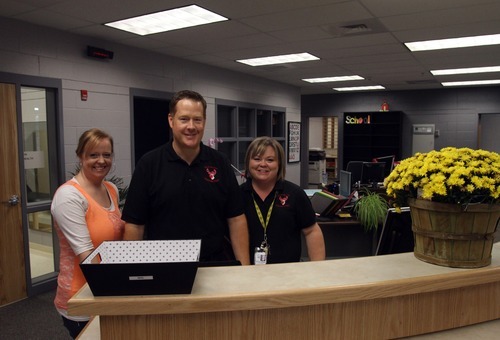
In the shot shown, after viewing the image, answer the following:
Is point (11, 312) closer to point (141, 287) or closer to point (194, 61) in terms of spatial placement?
point (141, 287)

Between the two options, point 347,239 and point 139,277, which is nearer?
point 139,277

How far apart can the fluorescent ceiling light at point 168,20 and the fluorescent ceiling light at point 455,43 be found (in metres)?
2.51

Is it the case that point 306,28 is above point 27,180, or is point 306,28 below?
above

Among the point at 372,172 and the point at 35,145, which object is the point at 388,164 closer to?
the point at 372,172

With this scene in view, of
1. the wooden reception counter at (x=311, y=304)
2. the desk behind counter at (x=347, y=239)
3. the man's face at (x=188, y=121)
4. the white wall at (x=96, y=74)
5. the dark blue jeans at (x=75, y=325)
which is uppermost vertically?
the white wall at (x=96, y=74)

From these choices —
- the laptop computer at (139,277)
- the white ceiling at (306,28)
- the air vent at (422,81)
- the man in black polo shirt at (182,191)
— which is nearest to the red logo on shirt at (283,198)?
the man in black polo shirt at (182,191)

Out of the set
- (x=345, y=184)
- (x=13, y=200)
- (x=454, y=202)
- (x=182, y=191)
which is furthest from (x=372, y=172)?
(x=454, y=202)

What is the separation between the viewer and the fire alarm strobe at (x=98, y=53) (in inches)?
164

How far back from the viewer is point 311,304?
1.08 m

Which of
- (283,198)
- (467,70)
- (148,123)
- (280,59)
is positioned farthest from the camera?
(467,70)

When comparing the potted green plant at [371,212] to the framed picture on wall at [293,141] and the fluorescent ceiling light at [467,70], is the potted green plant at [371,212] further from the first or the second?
the framed picture on wall at [293,141]

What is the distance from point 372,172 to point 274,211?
4264 millimetres

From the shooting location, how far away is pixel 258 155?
80.0 inches

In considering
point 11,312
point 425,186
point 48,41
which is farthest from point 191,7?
point 11,312
